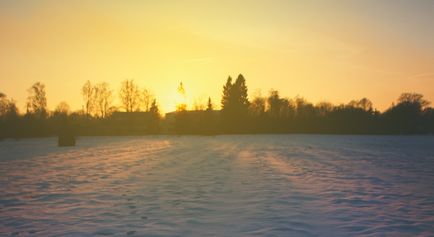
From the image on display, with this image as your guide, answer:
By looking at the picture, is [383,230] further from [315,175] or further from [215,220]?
[315,175]

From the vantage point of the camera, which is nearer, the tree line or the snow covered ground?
the snow covered ground

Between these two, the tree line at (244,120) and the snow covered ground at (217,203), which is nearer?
the snow covered ground at (217,203)

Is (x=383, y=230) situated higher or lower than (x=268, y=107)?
lower

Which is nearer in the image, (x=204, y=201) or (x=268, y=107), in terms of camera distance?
(x=204, y=201)

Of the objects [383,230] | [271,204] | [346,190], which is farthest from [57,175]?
[383,230]

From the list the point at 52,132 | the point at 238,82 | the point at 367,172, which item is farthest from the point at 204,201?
the point at 238,82

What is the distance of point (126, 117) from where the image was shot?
91.4 metres

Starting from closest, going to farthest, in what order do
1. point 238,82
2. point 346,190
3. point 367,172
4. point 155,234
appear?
point 155,234 → point 346,190 → point 367,172 → point 238,82

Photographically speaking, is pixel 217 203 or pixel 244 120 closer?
pixel 217 203

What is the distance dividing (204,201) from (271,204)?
1.70 m

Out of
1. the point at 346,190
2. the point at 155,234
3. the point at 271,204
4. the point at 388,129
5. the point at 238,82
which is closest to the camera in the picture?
the point at 155,234

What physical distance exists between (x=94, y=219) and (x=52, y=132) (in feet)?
217

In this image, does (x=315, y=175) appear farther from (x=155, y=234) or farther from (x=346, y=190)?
(x=155, y=234)

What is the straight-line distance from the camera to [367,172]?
51.4 ft
